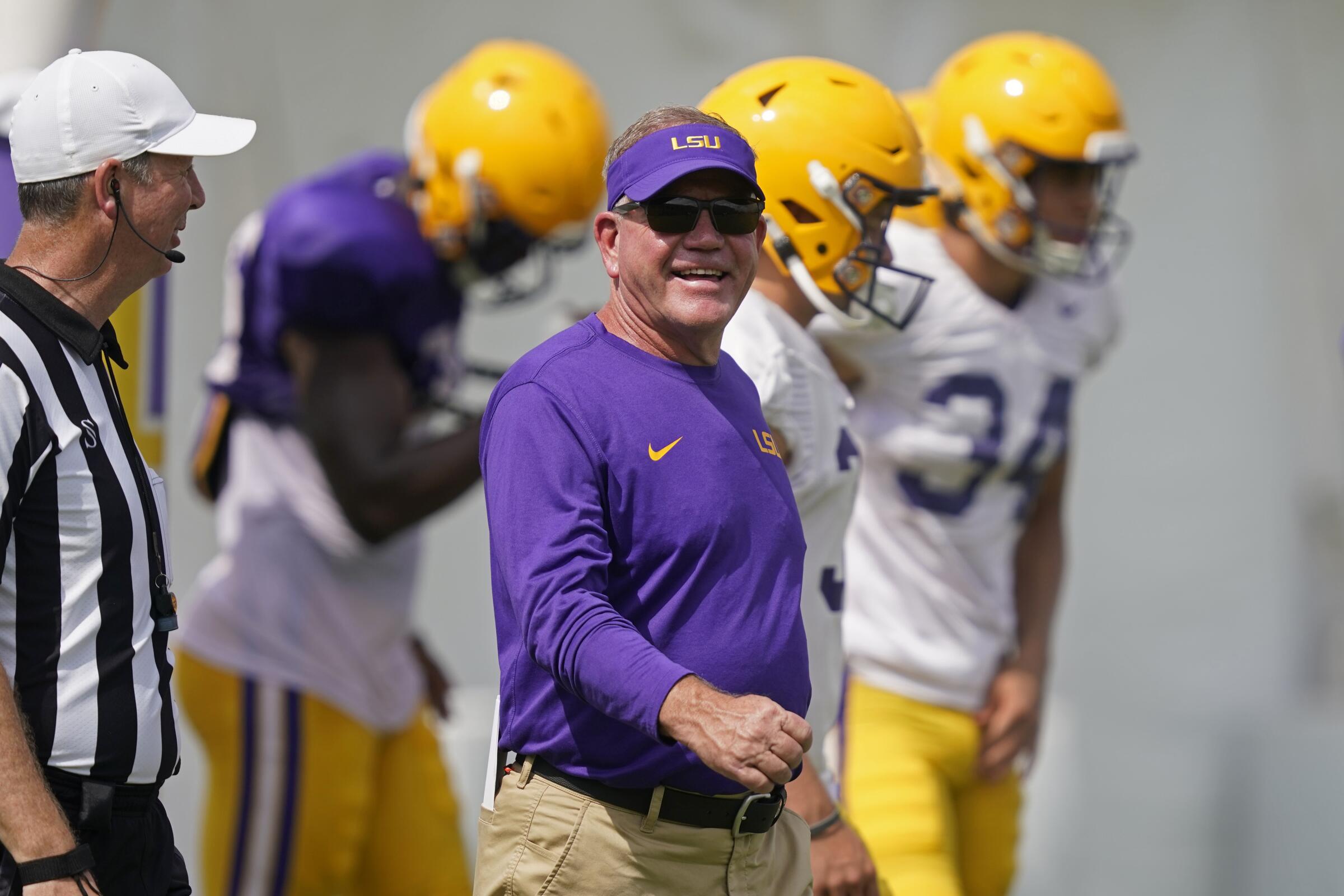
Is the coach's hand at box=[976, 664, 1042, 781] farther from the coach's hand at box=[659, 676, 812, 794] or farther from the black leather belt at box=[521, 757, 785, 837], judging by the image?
the coach's hand at box=[659, 676, 812, 794]

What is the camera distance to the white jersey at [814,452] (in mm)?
2543

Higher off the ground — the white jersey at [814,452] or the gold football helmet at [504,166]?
the gold football helmet at [504,166]

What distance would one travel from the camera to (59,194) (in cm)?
205

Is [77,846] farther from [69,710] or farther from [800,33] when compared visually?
[800,33]

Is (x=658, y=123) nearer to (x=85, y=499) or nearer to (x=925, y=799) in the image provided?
(x=85, y=499)

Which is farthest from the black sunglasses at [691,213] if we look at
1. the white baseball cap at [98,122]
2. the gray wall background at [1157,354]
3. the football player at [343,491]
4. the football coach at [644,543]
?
the gray wall background at [1157,354]

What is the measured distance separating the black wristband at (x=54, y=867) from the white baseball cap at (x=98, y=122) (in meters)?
0.78

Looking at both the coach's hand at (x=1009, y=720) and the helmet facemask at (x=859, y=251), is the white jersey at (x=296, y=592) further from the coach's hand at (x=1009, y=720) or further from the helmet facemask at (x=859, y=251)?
the helmet facemask at (x=859, y=251)

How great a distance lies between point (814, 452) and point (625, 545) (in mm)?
639

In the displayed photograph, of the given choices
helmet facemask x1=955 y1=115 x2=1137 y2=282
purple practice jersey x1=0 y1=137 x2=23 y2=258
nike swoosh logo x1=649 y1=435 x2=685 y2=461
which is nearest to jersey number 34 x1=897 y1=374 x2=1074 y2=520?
helmet facemask x1=955 y1=115 x2=1137 y2=282

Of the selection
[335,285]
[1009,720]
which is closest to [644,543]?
[1009,720]

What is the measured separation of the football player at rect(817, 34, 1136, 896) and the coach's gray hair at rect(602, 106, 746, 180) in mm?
1266

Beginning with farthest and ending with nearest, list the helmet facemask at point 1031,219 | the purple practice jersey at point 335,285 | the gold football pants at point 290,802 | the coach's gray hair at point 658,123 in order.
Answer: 1. the gold football pants at point 290,802
2. the purple practice jersey at point 335,285
3. the helmet facemask at point 1031,219
4. the coach's gray hair at point 658,123

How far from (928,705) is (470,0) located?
2977 mm
